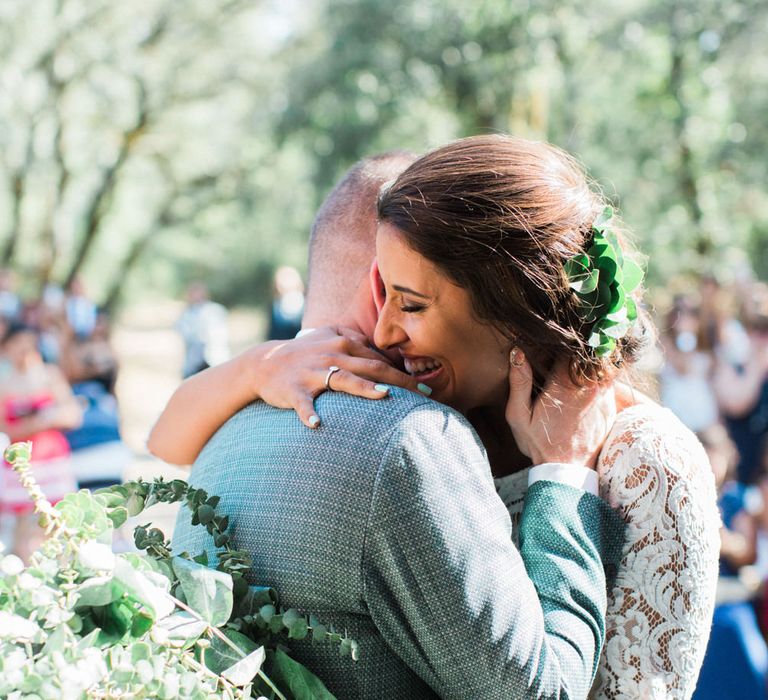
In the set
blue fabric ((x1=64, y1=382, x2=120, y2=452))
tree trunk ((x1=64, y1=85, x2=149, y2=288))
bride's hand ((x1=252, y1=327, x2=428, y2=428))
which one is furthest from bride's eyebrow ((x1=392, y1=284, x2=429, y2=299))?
tree trunk ((x1=64, y1=85, x2=149, y2=288))

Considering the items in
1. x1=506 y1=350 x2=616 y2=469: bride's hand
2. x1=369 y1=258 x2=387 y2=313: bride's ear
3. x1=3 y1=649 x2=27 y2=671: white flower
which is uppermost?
x1=369 y1=258 x2=387 y2=313: bride's ear

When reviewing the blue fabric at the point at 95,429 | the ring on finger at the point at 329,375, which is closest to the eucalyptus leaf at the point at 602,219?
the ring on finger at the point at 329,375

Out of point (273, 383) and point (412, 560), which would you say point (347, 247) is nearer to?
point (273, 383)

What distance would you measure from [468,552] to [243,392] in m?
0.69

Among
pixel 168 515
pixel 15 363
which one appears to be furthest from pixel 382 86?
pixel 15 363

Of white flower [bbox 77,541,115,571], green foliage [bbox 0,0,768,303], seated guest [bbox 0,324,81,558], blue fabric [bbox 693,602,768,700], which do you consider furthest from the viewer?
green foliage [bbox 0,0,768,303]

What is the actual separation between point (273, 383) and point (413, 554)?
1.70 feet

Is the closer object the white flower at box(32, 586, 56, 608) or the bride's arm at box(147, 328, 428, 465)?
the white flower at box(32, 586, 56, 608)

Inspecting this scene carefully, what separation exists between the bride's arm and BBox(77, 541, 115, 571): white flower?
0.45 m

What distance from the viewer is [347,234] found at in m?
2.24

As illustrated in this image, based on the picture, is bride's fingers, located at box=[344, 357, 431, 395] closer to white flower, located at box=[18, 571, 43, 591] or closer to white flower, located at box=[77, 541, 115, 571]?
white flower, located at box=[77, 541, 115, 571]

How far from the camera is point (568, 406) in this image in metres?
1.88

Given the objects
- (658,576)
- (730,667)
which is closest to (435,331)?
(658,576)

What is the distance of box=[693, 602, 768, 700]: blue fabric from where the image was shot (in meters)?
3.87
